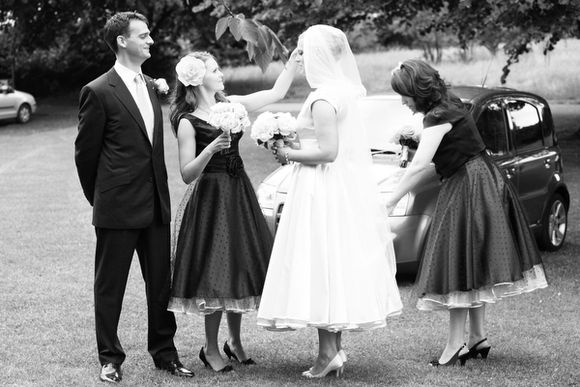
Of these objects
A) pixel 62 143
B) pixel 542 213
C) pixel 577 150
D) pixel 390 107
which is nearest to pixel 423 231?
pixel 390 107

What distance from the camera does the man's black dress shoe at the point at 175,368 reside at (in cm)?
597

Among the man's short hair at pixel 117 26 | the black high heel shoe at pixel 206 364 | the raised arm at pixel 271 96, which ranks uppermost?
the man's short hair at pixel 117 26

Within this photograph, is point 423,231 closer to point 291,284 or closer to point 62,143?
point 291,284

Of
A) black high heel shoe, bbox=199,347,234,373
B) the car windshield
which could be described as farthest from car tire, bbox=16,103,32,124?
black high heel shoe, bbox=199,347,234,373

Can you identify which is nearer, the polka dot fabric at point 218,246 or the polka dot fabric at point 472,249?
the polka dot fabric at point 218,246

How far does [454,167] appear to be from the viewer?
6355mm

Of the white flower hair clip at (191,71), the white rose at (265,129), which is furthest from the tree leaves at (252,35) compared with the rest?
the white flower hair clip at (191,71)

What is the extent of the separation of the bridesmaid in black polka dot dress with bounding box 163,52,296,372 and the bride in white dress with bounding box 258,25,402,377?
0.58 feet

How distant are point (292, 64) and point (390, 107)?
3963 millimetres

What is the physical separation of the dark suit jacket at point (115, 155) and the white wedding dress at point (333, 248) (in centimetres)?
87

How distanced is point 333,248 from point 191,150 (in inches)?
40.9

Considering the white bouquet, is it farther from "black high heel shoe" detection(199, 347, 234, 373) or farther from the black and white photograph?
"black high heel shoe" detection(199, 347, 234, 373)

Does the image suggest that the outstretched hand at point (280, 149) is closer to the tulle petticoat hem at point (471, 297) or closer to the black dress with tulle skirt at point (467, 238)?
the black dress with tulle skirt at point (467, 238)

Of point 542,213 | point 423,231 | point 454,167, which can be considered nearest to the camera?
point 454,167
